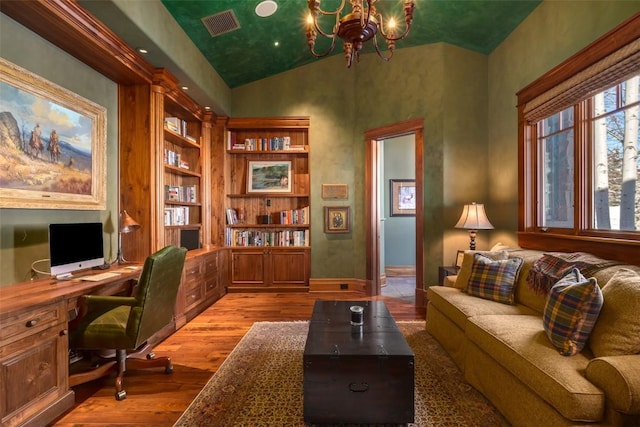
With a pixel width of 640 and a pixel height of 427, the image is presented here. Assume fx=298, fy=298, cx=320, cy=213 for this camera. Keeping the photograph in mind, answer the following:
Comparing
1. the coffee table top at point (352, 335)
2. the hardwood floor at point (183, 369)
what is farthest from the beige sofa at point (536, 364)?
the hardwood floor at point (183, 369)

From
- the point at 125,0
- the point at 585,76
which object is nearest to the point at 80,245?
the point at 125,0

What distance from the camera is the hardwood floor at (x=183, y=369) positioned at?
1968 millimetres

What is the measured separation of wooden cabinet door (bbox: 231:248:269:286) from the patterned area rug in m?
1.97

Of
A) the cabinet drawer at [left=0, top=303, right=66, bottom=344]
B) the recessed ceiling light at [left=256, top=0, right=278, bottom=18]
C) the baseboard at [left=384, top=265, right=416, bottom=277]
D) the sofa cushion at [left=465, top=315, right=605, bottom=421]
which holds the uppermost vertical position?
the recessed ceiling light at [left=256, top=0, right=278, bottom=18]

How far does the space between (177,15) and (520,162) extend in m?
4.14

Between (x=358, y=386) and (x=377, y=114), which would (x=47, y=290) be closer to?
(x=358, y=386)

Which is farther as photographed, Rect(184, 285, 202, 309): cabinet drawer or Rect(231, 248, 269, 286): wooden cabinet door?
Rect(231, 248, 269, 286): wooden cabinet door

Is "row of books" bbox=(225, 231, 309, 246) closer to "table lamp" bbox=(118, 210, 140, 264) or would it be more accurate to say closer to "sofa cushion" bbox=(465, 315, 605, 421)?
"table lamp" bbox=(118, 210, 140, 264)

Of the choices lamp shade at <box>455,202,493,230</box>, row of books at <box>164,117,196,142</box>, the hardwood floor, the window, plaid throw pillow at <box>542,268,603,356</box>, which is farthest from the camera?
row of books at <box>164,117,196,142</box>

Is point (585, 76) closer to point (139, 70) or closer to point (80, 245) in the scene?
point (139, 70)

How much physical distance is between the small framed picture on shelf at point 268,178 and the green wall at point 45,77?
2312 millimetres

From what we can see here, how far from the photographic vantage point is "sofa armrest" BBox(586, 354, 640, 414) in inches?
50.0

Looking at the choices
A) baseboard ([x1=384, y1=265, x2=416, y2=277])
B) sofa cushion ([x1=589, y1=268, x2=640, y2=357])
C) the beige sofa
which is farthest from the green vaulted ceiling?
baseboard ([x1=384, y1=265, x2=416, y2=277])

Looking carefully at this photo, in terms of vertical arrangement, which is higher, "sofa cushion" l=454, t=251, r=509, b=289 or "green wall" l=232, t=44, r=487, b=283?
"green wall" l=232, t=44, r=487, b=283
